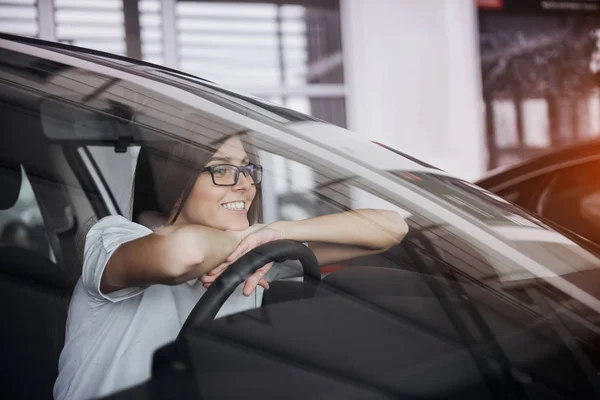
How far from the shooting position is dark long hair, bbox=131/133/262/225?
3.51 feet

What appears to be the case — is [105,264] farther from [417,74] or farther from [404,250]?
[417,74]

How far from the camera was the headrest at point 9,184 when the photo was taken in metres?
1.30

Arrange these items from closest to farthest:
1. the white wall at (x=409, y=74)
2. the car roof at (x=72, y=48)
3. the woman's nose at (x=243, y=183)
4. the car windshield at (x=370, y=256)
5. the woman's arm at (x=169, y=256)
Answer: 1. the car windshield at (x=370, y=256)
2. the woman's arm at (x=169, y=256)
3. the woman's nose at (x=243, y=183)
4. the car roof at (x=72, y=48)
5. the white wall at (x=409, y=74)

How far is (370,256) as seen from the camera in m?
1.07

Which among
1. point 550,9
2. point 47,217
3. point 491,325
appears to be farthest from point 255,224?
point 550,9

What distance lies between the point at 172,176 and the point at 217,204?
3.7 inches

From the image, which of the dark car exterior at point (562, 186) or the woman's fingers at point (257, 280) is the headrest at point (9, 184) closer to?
the woman's fingers at point (257, 280)

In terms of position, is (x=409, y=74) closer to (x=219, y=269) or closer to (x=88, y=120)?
(x=88, y=120)

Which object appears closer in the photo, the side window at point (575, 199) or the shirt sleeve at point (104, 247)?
the shirt sleeve at point (104, 247)

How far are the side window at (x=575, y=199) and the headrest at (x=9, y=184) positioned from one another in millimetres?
1779

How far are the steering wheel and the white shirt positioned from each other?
13 mm

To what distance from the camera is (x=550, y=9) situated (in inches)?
241

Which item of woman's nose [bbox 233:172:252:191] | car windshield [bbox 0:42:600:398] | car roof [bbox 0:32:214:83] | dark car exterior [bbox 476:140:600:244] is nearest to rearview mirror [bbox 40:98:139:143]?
car windshield [bbox 0:42:600:398]

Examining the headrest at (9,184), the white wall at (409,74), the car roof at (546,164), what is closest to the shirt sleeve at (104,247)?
the headrest at (9,184)
